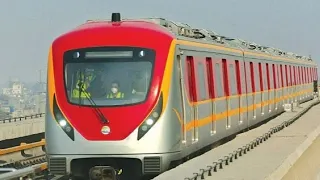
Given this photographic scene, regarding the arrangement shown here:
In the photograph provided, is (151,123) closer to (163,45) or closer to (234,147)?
(163,45)

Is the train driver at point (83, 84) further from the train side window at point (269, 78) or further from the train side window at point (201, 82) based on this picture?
the train side window at point (269, 78)

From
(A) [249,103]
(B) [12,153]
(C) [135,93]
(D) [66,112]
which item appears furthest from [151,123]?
(B) [12,153]

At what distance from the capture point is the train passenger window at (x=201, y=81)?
16.4 metres

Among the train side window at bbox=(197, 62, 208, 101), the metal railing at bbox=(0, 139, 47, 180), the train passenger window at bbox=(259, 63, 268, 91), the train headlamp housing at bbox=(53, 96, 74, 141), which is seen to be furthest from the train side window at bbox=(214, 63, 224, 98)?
the train passenger window at bbox=(259, 63, 268, 91)

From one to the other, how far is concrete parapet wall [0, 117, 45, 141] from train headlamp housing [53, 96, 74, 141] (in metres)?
16.2

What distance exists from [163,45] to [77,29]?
6.09 feet

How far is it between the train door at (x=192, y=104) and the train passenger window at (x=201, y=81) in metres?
0.47

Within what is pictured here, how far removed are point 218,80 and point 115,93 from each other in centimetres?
551

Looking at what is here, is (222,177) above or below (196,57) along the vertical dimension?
below

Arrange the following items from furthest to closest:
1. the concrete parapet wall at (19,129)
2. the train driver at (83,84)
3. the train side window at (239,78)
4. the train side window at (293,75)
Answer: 1. the train side window at (293,75)
2. the concrete parapet wall at (19,129)
3. the train side window at (239,78)
4. the train driver at (83,84)

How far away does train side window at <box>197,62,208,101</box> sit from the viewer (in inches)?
645

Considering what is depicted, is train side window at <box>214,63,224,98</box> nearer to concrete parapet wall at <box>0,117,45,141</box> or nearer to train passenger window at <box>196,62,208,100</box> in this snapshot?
train passenger window at <box>196,62,208,100</box>

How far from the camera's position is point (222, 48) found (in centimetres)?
1975

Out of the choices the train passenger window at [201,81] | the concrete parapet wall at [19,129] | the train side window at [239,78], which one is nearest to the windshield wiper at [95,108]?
the train passenger window at [201,81]
